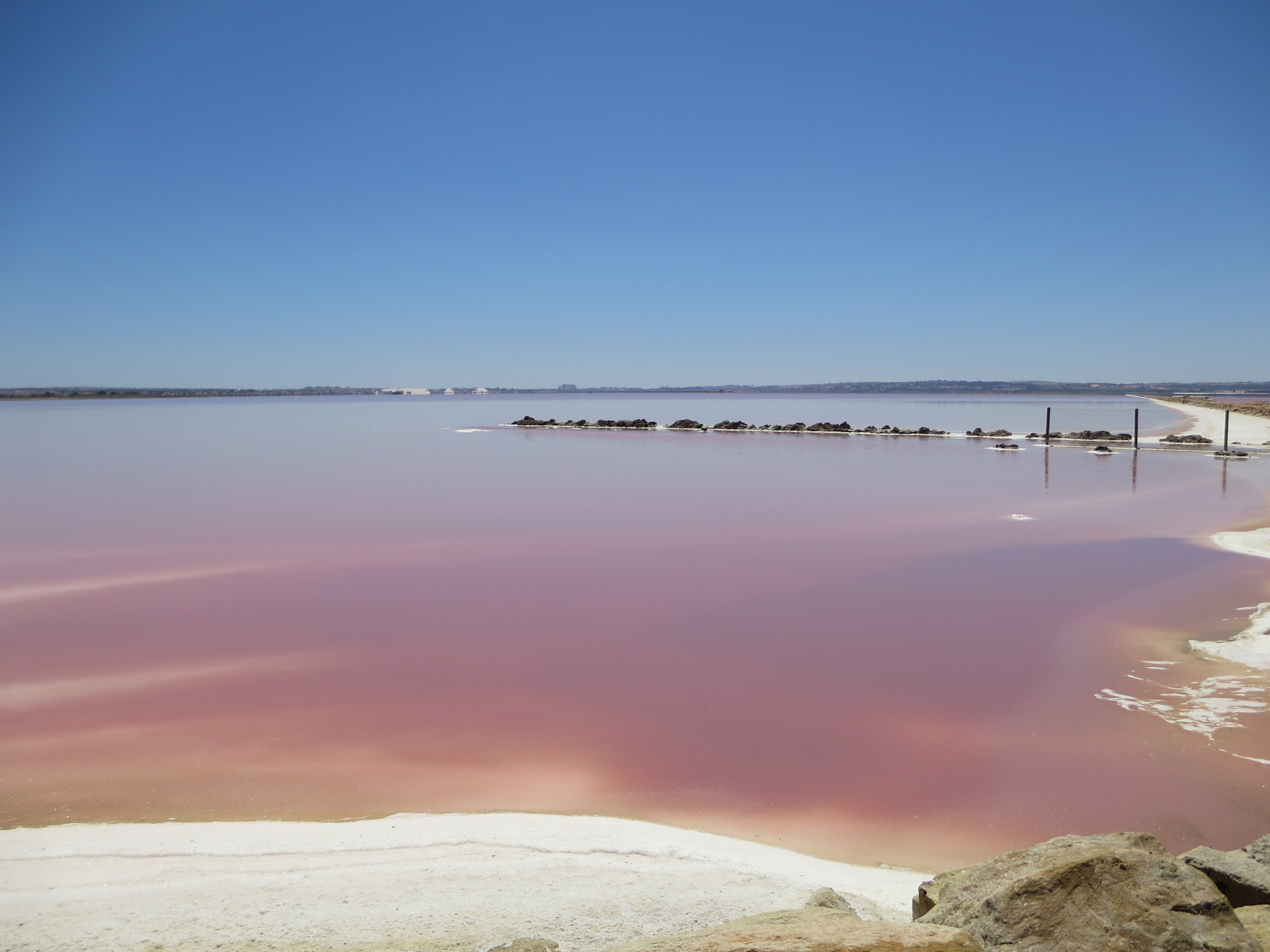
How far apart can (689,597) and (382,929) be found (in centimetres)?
608

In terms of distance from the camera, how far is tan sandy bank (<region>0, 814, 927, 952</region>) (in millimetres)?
3680

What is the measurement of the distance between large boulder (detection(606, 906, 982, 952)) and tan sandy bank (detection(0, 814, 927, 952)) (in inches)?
33.8

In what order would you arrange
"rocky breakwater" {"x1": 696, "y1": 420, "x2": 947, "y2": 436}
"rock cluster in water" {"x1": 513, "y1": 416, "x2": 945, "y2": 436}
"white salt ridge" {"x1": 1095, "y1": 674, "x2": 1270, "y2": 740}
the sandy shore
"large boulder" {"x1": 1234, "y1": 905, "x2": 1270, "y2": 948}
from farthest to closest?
"rock cluster in water" {"x1": 513, "y1": 416, "x2": 945, "y2": 436}
"rocky breakwater" {"x1": 696, "y1": 420, "x2": 947, "y2": 436}
the sandy shore
"white salt ridge" {"x1": 1095, "y1": 674, "x2": 1270, "y2": 740}
"large boulder" {"x1": 1234, "y1": 905, "x2": 1270, "y2": 948}

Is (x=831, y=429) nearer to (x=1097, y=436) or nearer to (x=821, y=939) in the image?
(x=1097, y=436)

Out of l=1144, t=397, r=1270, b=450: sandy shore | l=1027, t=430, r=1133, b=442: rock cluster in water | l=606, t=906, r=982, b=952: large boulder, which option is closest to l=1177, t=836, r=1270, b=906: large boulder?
l=606, t=906, r=982, b=952: large boulder

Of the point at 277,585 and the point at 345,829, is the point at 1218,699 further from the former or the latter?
the point at 277,585

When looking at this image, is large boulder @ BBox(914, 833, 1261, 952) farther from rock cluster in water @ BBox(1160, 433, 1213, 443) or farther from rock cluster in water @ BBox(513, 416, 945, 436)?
rock cluster in water @ BBox(513, 416, 945, 436)

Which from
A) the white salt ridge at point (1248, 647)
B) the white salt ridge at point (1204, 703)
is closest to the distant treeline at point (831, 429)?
the white salt ridge at point (1248, 647)

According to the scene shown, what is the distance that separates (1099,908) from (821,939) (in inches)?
45.2

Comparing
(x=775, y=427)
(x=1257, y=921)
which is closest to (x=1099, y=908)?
(x=1257, y=921)

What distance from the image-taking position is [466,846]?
4.52 m

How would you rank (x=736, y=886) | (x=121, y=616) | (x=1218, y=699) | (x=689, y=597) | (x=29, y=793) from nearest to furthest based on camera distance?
(x=736, y=886) → (x=29, y=793) → (x=1218, y=699) → (x=121, y=616) → (x=689, y=597)

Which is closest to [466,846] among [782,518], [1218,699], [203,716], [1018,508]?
[203,716]

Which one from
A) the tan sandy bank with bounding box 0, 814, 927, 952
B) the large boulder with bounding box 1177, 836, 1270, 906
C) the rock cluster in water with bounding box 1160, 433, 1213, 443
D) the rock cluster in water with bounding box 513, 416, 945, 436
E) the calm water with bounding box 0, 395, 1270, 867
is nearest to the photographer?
the large boulder with bounding box 1177, 836, 1270, 906
